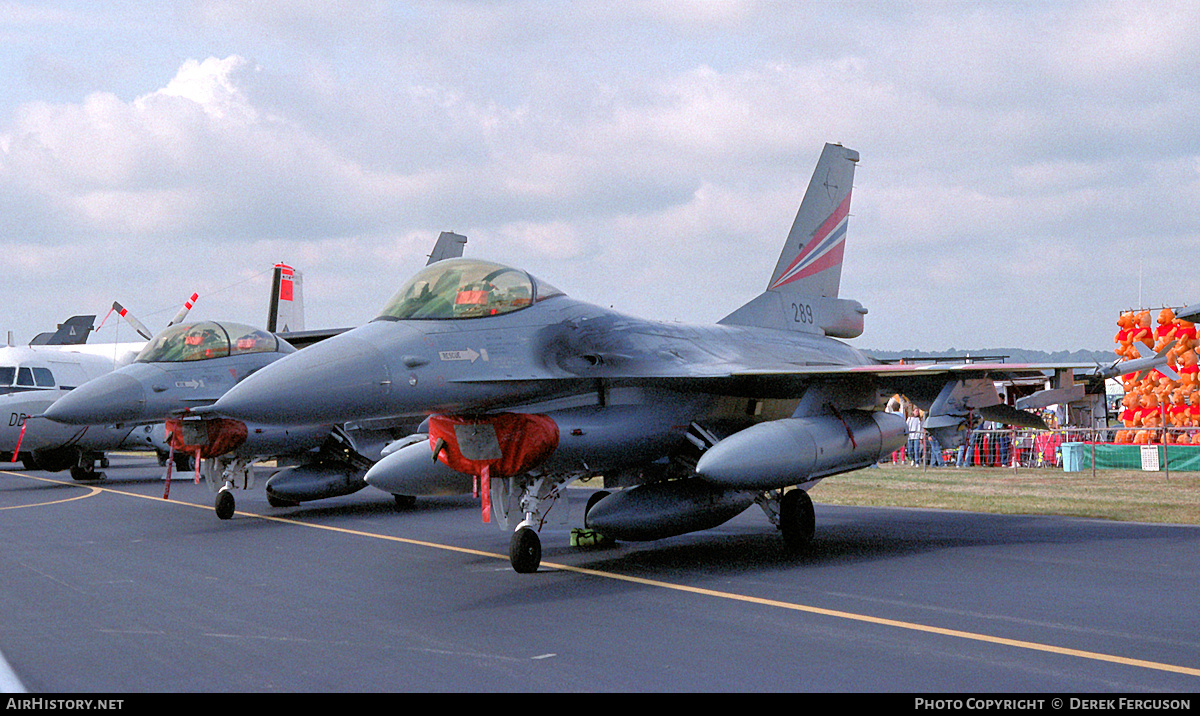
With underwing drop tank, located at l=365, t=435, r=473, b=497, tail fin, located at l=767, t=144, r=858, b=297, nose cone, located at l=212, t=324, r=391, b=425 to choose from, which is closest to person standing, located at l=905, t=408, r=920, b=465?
tail fin, located at l=767, t=144, r=858, b=297

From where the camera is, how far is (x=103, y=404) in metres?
14.3

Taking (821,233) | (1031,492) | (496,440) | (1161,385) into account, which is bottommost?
(1031,492)

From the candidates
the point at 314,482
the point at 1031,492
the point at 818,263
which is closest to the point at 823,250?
the point at 818,263

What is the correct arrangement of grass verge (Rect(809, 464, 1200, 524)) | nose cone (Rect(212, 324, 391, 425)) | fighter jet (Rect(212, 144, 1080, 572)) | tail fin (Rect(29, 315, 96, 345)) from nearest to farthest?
nose cone (Rect(212, 324, 391, 425))
fighter jet (Rect(212, 144, 1080, 572))
grass verge (Rect(809, 464, 1200, 524))
tail fin (Rect(29, 315, 96, 345))

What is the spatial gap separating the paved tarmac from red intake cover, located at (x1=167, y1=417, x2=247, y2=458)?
1691 mm

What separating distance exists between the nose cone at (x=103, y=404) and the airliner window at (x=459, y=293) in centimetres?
688

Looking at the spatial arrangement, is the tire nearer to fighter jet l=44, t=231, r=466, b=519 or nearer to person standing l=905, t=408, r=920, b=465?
fighter jet l=44, t=231, r=466, b=519

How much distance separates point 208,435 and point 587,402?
7334mm

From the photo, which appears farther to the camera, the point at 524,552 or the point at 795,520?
the point at 795,520

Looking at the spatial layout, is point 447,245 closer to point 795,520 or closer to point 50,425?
point 50,425

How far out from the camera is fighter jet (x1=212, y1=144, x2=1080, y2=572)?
28.5 feet

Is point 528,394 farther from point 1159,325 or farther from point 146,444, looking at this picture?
point 1159,325

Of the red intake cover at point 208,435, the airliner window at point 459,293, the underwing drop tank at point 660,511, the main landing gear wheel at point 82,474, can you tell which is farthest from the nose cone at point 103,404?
the main landing gear wheel at point 82,474
